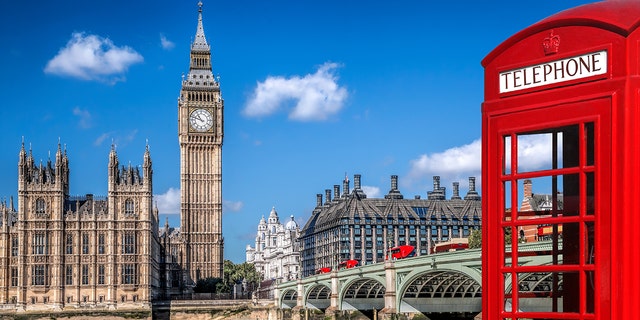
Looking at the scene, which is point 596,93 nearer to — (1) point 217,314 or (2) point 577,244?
(2) point 577,244

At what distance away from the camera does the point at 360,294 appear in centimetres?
7638

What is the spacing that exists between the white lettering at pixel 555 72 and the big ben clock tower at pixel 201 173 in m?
97.7

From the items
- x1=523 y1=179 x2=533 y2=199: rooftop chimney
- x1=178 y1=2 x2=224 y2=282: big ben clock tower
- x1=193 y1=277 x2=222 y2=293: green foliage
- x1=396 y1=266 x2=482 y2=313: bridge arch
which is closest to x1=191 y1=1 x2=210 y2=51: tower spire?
x1=178 y1=2 x2=224 y2=282: big ben clock tower

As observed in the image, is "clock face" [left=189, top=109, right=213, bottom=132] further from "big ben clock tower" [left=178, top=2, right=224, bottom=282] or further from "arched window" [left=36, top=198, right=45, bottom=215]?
"arched window" [left=36, top=198, right=45, bottom=215]

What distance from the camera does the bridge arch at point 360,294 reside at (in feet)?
225

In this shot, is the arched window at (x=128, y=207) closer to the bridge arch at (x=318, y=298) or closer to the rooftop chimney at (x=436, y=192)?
the bridge arch at (x=318, y=298)

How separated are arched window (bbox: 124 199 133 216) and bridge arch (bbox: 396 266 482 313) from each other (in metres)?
34.0

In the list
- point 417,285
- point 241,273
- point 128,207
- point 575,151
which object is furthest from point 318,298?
point 575,151

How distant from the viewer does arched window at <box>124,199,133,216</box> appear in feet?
283

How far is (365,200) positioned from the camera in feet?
413

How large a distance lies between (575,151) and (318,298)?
84042mm

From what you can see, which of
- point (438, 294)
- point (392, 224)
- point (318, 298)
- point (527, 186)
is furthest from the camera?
point (392, 224)

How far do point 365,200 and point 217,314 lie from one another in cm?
3538

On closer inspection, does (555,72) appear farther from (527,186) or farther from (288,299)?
(288,299)
